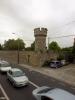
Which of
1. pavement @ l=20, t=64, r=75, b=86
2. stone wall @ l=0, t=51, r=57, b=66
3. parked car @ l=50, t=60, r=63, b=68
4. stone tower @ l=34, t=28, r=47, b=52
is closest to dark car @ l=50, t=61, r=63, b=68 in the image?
parked car @ l=50, t=60, r=63, b=68

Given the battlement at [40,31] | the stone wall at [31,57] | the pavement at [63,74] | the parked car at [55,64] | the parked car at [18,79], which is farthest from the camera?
the battlement at [40,31]

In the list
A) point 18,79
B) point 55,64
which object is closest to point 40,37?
point 55,64

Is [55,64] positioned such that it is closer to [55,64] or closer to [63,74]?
[55,64]

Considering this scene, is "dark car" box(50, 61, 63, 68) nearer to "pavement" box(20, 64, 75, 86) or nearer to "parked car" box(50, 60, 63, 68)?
"parked car" box(50, 60, 63, 68)

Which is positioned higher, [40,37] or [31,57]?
[40,37]

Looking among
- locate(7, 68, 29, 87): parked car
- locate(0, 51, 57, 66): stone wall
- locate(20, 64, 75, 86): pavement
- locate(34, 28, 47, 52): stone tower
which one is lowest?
locate(20, 64, 75, 86): pavement

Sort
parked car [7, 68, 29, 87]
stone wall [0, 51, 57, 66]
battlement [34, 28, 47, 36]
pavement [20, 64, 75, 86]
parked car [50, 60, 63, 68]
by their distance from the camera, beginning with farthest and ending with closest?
battlement [34, 28, 47, 36] → stone wall [0, 51, 57, 66] → parked car [50, 60, 63, 68] → pavement [20, 64, 75, 86] → parked car [7, 68, 29, 87]

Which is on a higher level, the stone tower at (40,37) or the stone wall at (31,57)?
the stone tower at (40,37)

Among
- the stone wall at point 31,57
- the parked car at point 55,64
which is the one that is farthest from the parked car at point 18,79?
the stone wall at point 31,57

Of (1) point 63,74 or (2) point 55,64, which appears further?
(2) point 55,64

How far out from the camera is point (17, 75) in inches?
733

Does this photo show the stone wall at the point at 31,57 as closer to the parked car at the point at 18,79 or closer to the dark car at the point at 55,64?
the dark car at the point at 55,64

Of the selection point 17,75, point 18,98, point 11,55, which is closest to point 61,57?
point 11,55

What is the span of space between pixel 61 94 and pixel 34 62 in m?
32.1
